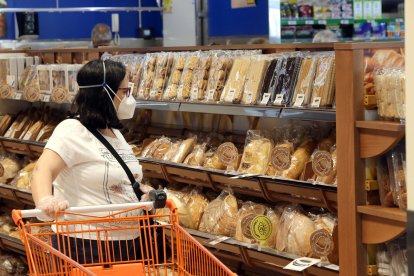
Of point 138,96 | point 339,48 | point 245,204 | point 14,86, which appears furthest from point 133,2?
point 339,48

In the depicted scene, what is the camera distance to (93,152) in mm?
3375

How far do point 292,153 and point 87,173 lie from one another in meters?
1.11

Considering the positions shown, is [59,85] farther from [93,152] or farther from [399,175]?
[399,175]

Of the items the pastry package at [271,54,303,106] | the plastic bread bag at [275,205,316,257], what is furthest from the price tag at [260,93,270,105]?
the plastic bread bag at [275,205,316,257]

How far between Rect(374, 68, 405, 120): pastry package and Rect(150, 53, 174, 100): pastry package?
5.73 feet

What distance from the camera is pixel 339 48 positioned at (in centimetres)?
334

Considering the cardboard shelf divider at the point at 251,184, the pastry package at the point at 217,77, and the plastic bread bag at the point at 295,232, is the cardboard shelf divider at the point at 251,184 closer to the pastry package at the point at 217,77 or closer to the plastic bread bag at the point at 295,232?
the plastic bread bag at the point at 295,232

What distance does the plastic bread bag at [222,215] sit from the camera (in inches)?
168

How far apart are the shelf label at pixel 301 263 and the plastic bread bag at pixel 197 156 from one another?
1.10m

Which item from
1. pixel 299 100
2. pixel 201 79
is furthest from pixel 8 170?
pixel 299 100

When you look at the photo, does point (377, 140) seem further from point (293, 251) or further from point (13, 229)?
point (13, 229)

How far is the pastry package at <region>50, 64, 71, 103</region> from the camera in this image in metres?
5.69

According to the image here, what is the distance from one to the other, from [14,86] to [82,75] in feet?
9.94

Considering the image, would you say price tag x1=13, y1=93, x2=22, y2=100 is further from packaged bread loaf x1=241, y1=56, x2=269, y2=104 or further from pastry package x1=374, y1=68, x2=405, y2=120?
pastry package x1=374, y1=68, x2=405, y2=120
